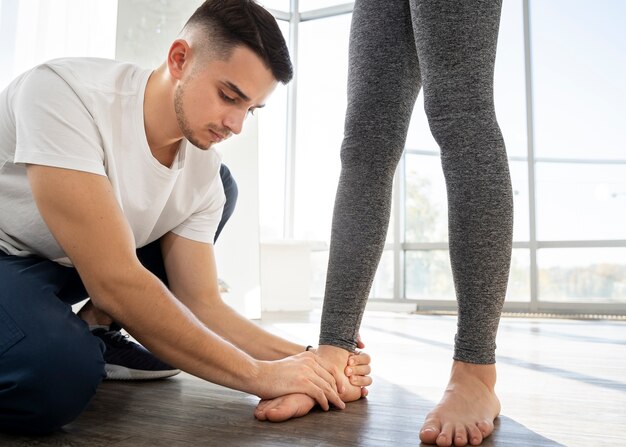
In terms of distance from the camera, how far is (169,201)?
1.15 meters

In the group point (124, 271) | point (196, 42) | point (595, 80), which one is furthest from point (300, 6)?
point (124, 271)

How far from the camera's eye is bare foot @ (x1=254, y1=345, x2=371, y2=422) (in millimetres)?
877

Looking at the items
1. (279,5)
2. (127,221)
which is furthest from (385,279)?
(127,221)

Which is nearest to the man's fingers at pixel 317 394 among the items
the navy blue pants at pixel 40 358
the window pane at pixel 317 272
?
the navy blue pants at pixel 40 358

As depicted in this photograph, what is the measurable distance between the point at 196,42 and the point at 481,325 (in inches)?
29.5

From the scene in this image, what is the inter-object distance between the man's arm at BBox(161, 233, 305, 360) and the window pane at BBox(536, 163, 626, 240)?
12.3ft

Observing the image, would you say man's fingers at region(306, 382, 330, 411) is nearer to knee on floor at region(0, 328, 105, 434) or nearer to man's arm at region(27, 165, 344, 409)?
man's arm at region(27, 165, 344, 409)

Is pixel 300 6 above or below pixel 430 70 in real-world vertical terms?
above

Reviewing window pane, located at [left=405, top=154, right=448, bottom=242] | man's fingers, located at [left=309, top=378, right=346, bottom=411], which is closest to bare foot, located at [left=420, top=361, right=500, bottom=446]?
man's fingers, located at [left=309, top=378, right=346, bottom=411]

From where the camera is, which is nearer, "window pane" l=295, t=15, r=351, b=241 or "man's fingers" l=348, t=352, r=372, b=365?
"man's fingers" l=348, t=352, r=372, b=365

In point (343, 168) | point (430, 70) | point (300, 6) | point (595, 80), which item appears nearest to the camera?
point (430, 70)

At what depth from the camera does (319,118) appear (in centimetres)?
562

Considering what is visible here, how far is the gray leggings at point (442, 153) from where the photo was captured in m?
0.89

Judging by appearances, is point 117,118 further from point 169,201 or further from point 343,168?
point 343,168
